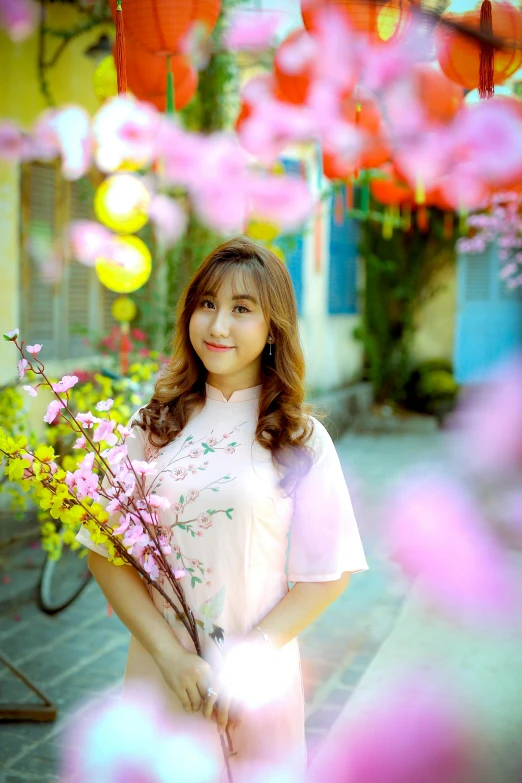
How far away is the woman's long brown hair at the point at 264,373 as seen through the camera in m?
1.51

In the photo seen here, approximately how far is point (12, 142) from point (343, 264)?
5.36 m

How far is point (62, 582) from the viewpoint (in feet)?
12.3

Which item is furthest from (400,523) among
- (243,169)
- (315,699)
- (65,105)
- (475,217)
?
(475,217)

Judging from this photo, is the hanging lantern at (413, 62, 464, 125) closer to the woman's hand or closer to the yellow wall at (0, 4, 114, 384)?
the yellow wall at (0, 4, 114, 384)

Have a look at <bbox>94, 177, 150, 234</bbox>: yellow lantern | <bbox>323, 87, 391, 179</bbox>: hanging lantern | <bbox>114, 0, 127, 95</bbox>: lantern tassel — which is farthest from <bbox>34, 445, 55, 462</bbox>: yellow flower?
<bbox>94, 177, 150, 234</bbox>: yellow lantern

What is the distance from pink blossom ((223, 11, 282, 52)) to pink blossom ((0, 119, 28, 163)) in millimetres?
1663

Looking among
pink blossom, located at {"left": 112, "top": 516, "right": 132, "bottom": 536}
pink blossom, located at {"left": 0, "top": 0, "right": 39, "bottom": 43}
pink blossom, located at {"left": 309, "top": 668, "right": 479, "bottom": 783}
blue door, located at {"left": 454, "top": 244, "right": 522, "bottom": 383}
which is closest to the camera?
pink blossom, located at {"left": 112, "top": 516, "right": 132, "bottom": 536}

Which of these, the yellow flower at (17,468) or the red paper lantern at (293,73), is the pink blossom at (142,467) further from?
the red paper lantern at (293,73)

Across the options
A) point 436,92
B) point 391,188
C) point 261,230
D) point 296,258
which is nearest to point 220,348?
point 436,92

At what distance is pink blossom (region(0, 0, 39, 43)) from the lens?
439cm

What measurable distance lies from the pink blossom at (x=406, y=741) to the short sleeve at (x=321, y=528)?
3.61 ft

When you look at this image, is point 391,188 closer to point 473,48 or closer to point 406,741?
point 473,48

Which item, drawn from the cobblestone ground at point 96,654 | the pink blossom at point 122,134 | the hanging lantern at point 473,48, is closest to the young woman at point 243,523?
the cobblestone ground at point 96,654

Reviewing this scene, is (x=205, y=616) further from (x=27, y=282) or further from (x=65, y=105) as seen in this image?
(x=65, y=105)
